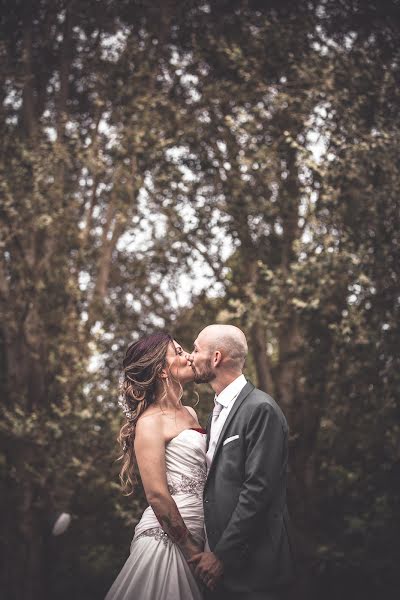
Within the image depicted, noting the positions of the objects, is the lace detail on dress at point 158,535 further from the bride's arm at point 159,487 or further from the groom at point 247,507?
the groom at point 247,507

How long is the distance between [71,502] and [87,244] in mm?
→ 3147

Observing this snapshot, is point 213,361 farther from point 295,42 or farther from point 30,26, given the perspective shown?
point 30,26

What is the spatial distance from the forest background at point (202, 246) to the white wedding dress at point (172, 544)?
3.51 meters

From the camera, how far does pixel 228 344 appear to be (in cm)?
381

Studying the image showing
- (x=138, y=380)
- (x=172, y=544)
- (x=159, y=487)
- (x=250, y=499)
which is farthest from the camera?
(x=138, y=380)

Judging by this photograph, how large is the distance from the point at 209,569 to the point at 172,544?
1.11ft

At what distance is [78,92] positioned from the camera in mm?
9781

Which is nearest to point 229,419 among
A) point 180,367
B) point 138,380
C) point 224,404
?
point 224,404

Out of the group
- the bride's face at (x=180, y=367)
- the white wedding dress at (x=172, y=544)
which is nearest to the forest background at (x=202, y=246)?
the bride's face at (x=180, y=367)

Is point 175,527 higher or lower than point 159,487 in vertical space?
lower

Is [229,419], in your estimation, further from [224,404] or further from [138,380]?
[138,380]

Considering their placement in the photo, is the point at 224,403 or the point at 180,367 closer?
the point at 224,403

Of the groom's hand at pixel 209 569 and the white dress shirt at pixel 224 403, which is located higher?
the white dress shirt at pixel 224 403

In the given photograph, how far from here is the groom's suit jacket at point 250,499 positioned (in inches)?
133
